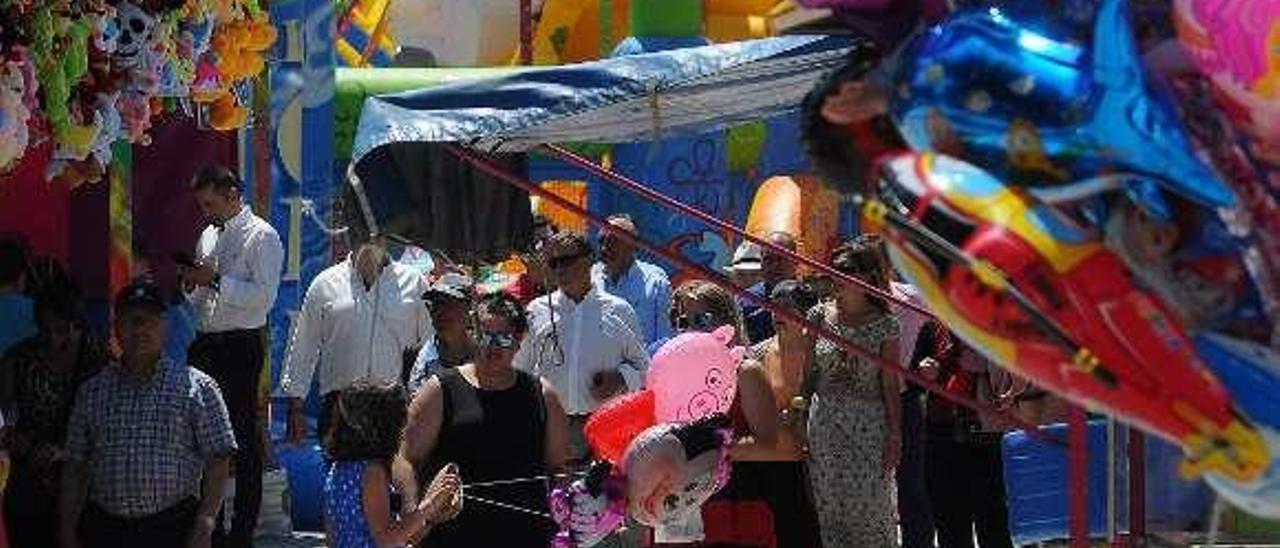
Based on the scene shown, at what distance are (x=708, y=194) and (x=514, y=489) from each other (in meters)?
8.65

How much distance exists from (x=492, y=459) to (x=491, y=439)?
6cm

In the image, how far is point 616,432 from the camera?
25.7ft

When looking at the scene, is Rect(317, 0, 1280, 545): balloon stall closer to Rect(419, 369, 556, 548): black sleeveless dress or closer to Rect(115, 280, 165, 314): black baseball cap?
Rect(419, 369, 556, 548): black sleeveless dress

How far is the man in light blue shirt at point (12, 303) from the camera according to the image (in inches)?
369

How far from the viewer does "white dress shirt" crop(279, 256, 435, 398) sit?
10.7 m

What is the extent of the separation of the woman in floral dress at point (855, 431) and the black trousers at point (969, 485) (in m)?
0.83

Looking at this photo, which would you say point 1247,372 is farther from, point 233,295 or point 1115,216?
point 233,295

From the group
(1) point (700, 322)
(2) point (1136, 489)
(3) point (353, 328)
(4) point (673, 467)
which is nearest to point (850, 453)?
(1) point (700, 322)

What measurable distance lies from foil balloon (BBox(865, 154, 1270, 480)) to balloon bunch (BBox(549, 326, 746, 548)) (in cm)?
346

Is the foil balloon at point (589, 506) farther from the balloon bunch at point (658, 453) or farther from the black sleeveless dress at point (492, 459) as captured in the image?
the black sleeveless dress at point (492, 459)

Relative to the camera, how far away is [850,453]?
8.93 m

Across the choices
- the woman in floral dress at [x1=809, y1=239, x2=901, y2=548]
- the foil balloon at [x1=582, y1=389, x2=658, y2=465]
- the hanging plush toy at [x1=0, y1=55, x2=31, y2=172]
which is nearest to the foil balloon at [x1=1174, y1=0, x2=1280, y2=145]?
the hanging plush toy at [x1=0, y1=55, x2=31, y2=172]

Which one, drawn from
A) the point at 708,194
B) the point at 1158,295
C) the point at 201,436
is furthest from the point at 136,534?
the point at 708,194

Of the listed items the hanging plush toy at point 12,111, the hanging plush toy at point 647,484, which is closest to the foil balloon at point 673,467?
the hanging plush toy at point 647,484
